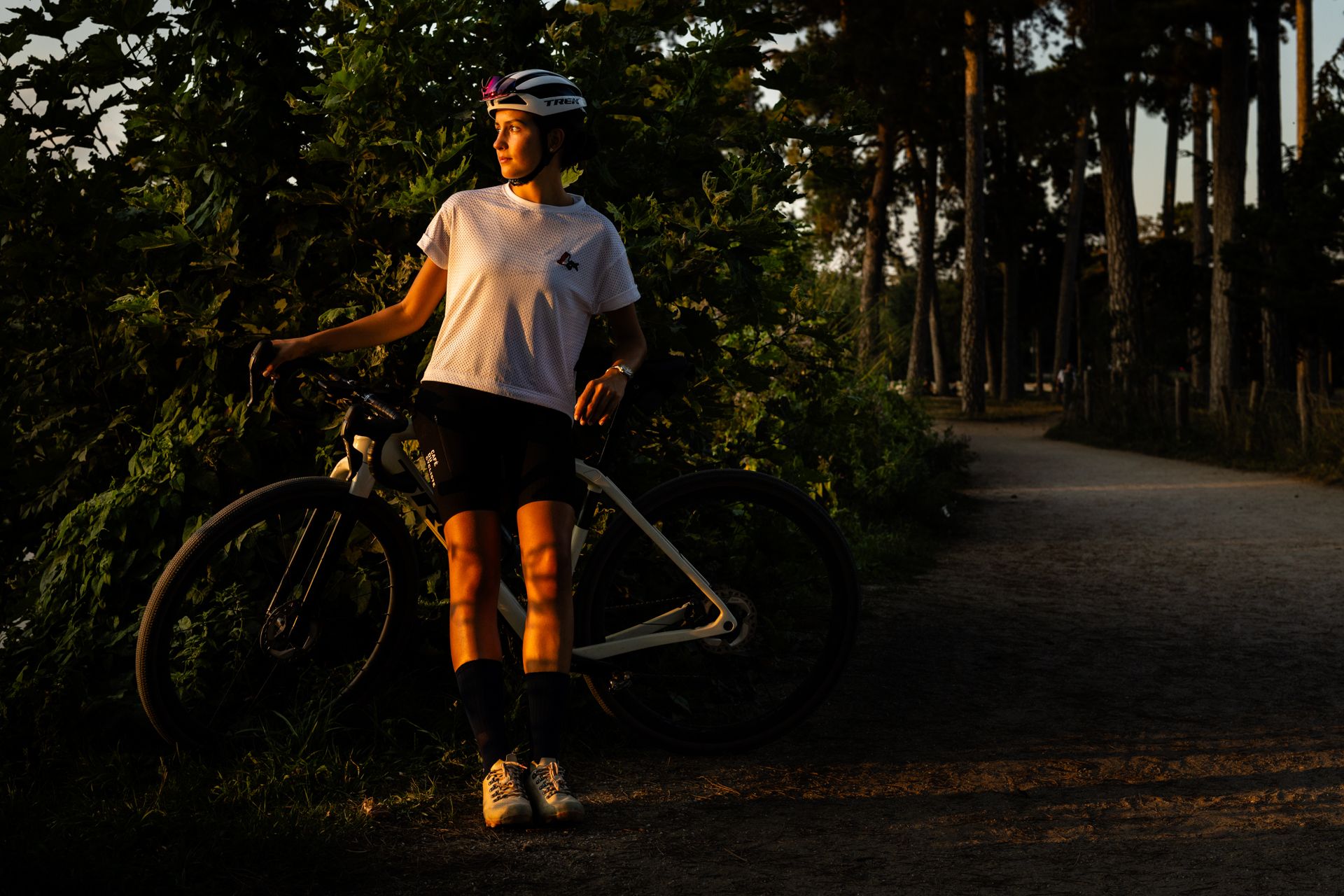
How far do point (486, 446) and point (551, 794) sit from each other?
928mm

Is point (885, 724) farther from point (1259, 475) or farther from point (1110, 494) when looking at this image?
point (1259, 475)

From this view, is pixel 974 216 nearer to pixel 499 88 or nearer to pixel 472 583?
pixel 499 88

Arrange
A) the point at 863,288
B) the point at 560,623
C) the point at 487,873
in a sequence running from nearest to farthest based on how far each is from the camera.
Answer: the point at 487,873 → the point at 560,623 → the point at 863,288

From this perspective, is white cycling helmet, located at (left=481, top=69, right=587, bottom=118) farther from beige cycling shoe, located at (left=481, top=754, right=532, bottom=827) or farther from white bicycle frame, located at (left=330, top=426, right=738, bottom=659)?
beige cycling shoe, located at (left=481, top=754, right=532, bottom=827)

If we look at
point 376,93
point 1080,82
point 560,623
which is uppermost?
point 1080,82

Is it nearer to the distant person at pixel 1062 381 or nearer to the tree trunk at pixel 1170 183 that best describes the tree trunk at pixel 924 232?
the distant person at pixel 1062 381

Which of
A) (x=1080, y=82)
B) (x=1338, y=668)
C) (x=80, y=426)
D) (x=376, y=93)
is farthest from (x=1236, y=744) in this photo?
(x=1080, y=82)

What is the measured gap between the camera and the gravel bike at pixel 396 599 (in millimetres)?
3758

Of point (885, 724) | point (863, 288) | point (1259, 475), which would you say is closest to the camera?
point (885, 724)

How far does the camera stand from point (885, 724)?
4.62 metres

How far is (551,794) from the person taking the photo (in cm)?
349

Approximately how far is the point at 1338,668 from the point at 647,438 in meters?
3.07

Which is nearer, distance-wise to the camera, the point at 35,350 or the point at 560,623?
the point at 560,623

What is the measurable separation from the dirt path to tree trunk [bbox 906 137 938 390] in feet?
106
